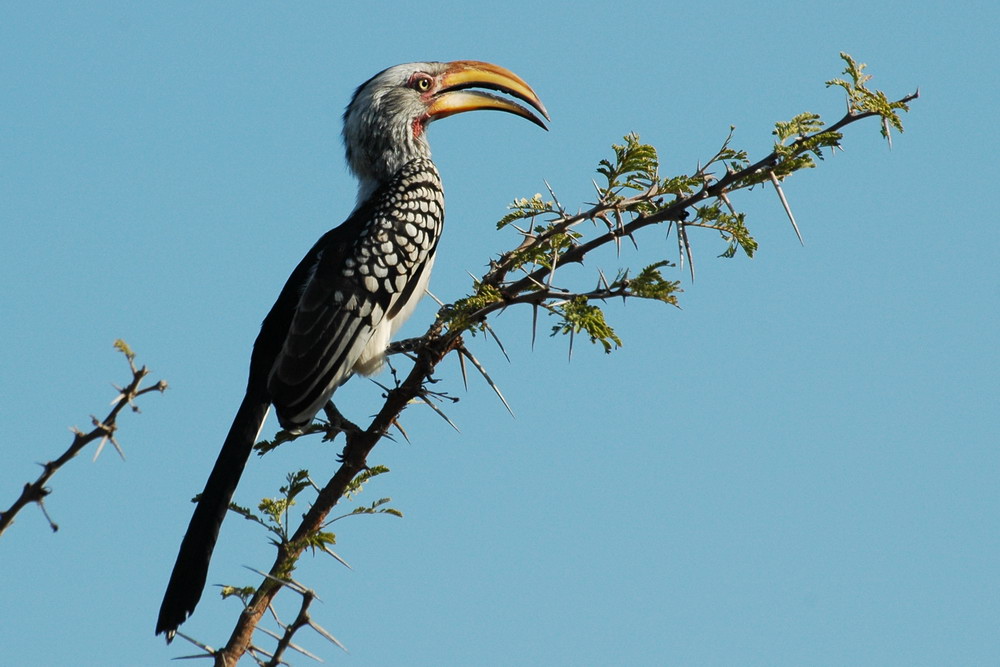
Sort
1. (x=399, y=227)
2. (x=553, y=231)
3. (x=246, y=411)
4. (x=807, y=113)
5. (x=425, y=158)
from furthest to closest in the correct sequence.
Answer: (x=425, y=158) < (x=399, y=227) < (x=246, y=411) < (x=553, y=231) < (x=807, y=113)

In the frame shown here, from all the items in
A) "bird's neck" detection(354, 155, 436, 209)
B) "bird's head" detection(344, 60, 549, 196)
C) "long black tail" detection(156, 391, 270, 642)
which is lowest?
"long black tail" detection(156, 391, 270, 642)

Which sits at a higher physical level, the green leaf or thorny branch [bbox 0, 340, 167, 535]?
the green leaf

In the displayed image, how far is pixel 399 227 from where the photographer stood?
529 cm

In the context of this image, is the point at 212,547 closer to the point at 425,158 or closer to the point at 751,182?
the point at 751,182

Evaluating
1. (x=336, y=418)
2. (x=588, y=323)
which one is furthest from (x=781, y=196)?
(x=336, y=418)

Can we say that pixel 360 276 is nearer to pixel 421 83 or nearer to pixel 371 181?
pixel 371 181

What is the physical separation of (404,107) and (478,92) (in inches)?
17.0

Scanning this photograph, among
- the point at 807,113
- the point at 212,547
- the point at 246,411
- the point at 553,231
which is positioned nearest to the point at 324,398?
the point at 246,411

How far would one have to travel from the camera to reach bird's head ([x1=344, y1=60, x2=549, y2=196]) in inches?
241

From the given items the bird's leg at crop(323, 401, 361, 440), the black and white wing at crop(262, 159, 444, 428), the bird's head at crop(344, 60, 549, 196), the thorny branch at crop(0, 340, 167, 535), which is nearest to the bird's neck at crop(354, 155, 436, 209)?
the bird's head at crop(344, 60, 549, 196)

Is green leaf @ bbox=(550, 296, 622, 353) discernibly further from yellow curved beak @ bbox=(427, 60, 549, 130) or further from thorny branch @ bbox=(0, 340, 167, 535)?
yellow curved beak @ bbox=(427, 60, 549, 130)

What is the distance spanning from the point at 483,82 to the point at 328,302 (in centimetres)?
193

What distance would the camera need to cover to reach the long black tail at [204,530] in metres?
3.81

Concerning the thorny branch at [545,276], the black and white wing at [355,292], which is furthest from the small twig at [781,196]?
the black and white wing at [355,292]
